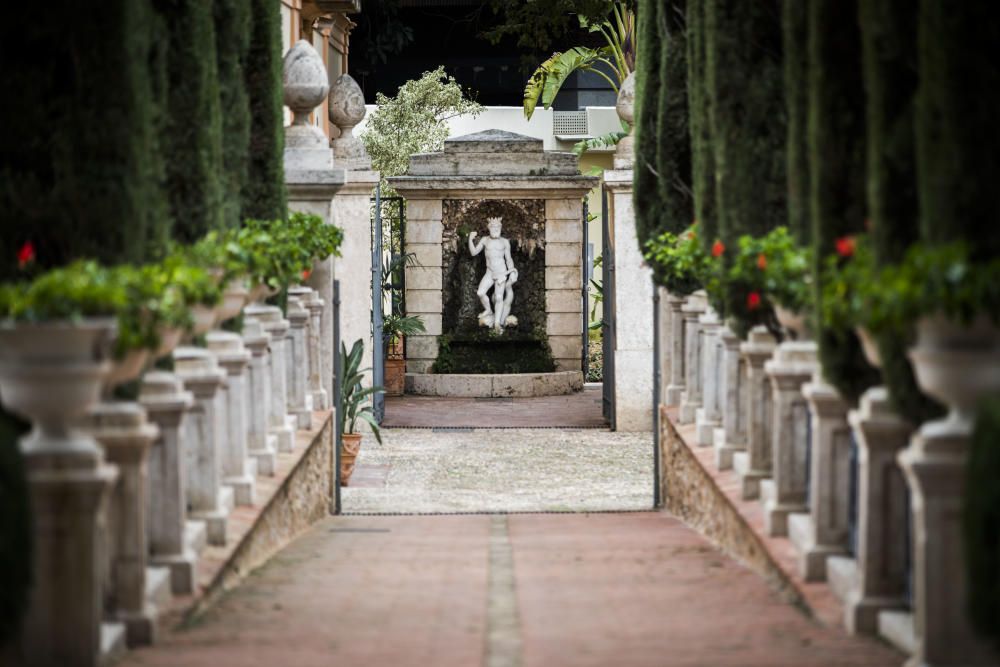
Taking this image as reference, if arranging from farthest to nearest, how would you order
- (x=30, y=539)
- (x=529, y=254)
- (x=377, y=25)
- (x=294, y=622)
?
(x=377, y=25) → (x=529, y=254) → (x=294, y=622) → (x=30, y=539)

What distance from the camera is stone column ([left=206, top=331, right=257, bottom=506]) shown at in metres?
8.83

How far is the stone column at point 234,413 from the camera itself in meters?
8.83

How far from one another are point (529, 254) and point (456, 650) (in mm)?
16383

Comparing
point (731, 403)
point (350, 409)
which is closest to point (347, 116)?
point (350, 409)

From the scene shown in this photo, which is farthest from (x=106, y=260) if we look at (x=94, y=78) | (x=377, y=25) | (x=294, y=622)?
(x=377, y=25)

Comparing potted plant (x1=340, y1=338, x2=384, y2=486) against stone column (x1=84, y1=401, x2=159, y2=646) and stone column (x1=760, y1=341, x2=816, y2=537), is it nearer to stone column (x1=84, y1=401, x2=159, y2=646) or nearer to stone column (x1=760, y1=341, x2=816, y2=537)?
stone column (x1=760, y1=341, x2=816, y2=537)

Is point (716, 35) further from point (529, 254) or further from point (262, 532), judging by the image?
point (529, 254)

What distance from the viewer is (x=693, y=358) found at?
1223 centimetres

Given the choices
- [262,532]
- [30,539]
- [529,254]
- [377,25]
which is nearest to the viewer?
[30,539]

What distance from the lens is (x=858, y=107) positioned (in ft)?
22.7

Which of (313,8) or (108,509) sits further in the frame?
(313,8)

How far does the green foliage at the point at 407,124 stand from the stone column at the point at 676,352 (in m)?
17.9

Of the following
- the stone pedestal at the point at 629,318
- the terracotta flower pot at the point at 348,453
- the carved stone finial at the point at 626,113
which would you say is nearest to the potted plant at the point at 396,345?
the stone pedestal at the point at 629,318

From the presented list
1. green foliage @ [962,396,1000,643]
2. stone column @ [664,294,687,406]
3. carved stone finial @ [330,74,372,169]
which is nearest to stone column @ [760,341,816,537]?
green foliage @ [962,396,1000,643]
